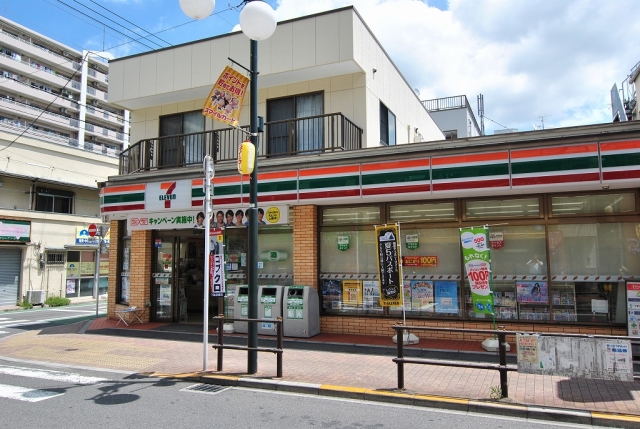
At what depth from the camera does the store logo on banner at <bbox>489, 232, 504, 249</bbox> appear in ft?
32.9

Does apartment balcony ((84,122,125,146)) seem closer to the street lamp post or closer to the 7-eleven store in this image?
the 7-eleven store

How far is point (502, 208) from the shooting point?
10.0 m

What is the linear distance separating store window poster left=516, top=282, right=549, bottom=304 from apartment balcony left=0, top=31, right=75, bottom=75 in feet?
180

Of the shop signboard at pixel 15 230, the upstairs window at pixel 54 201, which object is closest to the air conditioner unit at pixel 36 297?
the shop signboard at pixel 15 230

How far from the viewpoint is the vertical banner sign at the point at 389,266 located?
9656mm

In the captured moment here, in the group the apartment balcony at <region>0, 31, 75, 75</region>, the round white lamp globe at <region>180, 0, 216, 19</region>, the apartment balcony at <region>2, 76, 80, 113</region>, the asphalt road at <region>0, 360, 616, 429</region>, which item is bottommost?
the asphalt road at <region>0, 360, 616, 429</region>

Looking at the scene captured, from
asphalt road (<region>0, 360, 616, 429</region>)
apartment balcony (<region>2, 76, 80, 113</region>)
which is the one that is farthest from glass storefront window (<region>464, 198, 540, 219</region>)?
apartment balcony (<region>2, 76, 80, 113</region>)

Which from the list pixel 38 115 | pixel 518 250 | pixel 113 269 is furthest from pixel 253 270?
pixel 38 115

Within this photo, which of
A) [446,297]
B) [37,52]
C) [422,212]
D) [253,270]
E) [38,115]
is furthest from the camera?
[37,52]

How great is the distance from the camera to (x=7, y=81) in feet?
154

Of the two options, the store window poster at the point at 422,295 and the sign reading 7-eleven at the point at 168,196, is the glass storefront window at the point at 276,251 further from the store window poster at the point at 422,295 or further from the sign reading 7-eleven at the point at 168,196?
the store window poster at the point at 422,295

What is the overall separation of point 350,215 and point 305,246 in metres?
1.35

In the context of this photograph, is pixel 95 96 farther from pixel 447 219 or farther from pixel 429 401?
pixel 429 401

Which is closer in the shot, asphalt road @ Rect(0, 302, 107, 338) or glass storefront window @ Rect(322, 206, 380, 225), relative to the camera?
glass storefront window @ Rect(322, 206, 380, 225)
